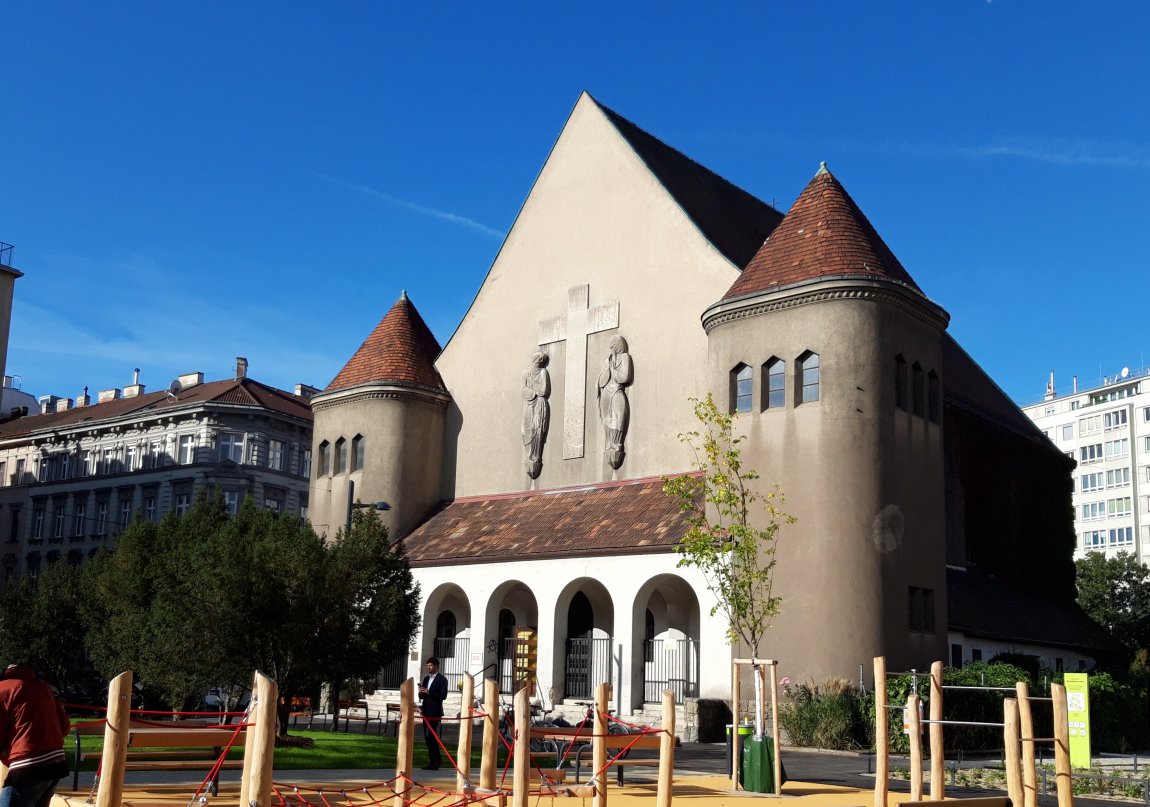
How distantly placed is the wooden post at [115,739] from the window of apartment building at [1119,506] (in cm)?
10577

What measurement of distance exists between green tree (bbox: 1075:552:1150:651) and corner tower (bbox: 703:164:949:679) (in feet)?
158

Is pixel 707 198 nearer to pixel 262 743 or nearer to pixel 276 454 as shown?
pixel 262 743

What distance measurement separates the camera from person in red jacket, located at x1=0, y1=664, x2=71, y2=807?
1038 cm

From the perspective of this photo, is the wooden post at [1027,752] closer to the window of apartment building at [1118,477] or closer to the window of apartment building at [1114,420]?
the window of apartment building at [1118,477]

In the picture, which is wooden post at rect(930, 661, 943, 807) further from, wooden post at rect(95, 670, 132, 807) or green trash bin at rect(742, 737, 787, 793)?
wooden post at rect(95, 670, 132, 807)

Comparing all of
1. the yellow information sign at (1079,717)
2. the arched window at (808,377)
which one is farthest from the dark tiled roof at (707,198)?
the yellow information sign at (1079,717)

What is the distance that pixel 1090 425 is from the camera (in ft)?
362

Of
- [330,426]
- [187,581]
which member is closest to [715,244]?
[330,426]

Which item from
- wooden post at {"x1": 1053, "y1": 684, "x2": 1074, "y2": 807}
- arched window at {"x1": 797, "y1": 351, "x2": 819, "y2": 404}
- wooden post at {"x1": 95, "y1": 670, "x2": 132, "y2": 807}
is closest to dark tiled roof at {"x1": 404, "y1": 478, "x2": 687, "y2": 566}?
arched window at {"x1": 797, "y1": 351, "x2": 819, "y2": 404}

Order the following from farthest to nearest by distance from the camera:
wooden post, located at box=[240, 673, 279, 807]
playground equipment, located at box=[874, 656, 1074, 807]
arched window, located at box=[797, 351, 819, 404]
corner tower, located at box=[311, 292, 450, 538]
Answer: corner tower, located at box=[311, 292, 450, 538] → arched window, located at box=[797, 351, 819, 404] → playground equipment, located at box=[874, 656, 1074, 807] → wooden post, located at box=[240, 673, 279, 807]

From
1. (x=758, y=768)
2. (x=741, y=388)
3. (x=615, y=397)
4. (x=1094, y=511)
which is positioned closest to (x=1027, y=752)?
(x=758, y=768)

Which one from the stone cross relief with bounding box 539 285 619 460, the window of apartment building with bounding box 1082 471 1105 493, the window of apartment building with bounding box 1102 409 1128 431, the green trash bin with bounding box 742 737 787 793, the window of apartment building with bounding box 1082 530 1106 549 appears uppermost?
the window of apartment building with bounding box 1102 409 1128 431

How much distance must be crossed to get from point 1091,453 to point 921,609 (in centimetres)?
8886

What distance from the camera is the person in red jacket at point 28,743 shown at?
1038 centimetres
